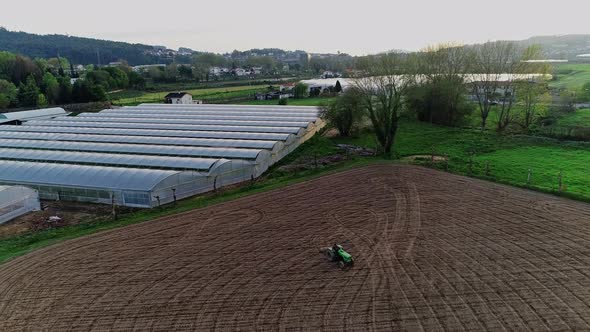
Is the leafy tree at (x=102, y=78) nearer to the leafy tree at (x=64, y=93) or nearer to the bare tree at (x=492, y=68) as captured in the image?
the leafy tree at (x=64, y=93)

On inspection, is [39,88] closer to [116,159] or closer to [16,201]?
[116,159]

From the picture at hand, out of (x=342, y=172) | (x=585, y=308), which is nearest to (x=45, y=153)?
(x=342, y=172)

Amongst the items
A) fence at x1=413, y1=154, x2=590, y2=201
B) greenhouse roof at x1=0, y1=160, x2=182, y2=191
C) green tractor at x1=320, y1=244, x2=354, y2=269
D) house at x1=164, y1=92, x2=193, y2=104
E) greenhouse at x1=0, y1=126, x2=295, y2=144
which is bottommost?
green tractor at x1=320, y1=244, x2=354, y2=269

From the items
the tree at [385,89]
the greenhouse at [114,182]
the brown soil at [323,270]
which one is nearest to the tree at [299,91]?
the tree at [385,89]

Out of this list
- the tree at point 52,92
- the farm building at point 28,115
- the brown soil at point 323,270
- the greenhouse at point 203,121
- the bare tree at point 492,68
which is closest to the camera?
the brown soil at point 323,270

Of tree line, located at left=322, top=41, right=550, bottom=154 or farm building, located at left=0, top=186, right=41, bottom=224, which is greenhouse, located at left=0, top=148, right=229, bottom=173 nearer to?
farm building, located at left=0, top=186, right=41, bottom=224

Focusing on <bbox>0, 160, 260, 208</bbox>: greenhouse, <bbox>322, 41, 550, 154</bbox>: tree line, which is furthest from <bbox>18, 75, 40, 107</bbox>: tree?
<bbox>322, 41, 550, 154</bbox>: tree line

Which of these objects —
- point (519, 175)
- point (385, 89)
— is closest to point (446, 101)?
point (385, 89)

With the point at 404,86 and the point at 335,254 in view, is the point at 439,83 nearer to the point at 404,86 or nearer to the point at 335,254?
the point at 404,86
